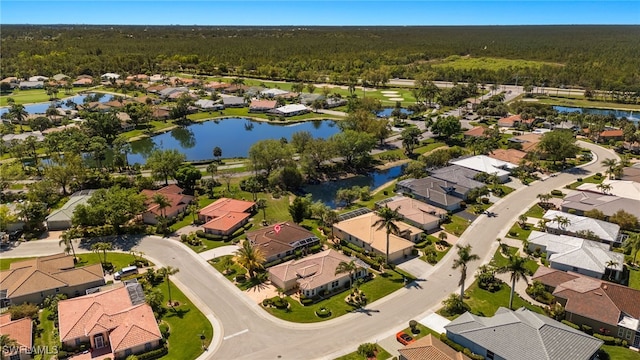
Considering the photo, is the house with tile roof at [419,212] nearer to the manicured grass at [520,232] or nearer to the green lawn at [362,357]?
the manicured grass at [520,232]

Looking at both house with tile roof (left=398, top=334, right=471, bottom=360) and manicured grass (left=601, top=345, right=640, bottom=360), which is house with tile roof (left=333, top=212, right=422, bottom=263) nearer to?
house with tile roof (left=398, top=334, right=471, bottom=360)

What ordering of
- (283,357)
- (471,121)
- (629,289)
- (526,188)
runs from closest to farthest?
(283,357)
(629,289)
(526,188)
(471,121)

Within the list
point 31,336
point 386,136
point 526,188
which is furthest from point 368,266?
point 386,136

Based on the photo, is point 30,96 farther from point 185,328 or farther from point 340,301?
point 340,301

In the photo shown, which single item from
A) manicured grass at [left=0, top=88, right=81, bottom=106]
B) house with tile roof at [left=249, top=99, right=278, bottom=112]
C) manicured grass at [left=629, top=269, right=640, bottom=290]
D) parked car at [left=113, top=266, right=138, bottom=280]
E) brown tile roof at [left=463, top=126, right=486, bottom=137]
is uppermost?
manicured grass at [left=0, top=88, right=81, bottom=106]

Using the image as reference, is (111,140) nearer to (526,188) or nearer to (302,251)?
(302,251)

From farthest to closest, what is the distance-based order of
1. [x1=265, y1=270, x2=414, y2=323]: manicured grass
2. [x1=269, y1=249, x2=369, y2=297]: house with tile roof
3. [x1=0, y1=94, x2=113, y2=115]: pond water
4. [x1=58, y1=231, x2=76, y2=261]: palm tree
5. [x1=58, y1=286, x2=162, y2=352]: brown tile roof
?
[x1=0, y1=94, x2=113, y2=115]: pond water < [x1=58, y1=231, x2=76, y2=261]: palm tree < [x1=269, y1=249, x2=369, y2=297]: house with tile roof < [x1=265, y1=270, x2=414, y2=323]: manicured grass < [x1=58, y1=286, x2=162, y2=352]: brown tile roof

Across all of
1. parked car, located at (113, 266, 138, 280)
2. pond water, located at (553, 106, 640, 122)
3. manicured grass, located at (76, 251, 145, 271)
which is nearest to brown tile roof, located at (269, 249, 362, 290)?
parked car, located at (113, 266, 138, 280)
